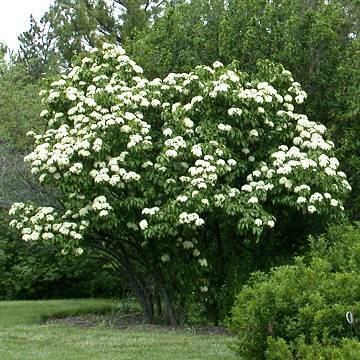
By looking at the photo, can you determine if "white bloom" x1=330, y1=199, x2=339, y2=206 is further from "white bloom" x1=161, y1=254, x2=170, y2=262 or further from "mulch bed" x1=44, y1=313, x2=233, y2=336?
"white bloom" x1=161, y1=254, x2=170, y2=262

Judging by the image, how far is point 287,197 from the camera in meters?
9.99

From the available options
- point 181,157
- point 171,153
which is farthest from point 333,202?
point 171,153

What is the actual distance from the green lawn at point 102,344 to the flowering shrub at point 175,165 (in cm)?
124

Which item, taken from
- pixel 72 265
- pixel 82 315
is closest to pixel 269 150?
pixel 82 315

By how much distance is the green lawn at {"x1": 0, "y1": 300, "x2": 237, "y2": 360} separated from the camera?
8.02 metres

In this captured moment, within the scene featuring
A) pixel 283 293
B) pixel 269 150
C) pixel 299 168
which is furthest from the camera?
pixel 269 150

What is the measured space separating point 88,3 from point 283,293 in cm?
2175

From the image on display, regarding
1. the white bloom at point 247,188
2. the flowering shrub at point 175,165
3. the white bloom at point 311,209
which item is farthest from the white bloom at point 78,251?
the white bloom at point 311,209

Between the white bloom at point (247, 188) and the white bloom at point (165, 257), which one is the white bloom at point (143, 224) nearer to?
the white bloom at point (165, 257)

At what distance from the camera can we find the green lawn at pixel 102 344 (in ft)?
26.3

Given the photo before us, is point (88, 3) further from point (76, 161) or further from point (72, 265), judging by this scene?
point (76, 161)

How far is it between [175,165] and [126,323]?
9.23 ft

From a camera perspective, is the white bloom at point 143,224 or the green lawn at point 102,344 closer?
the green lawn at point 102,344

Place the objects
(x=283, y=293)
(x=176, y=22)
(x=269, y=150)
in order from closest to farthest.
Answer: (x=283, y=293)
(x=269, y=150)
(x=176, y=22)
